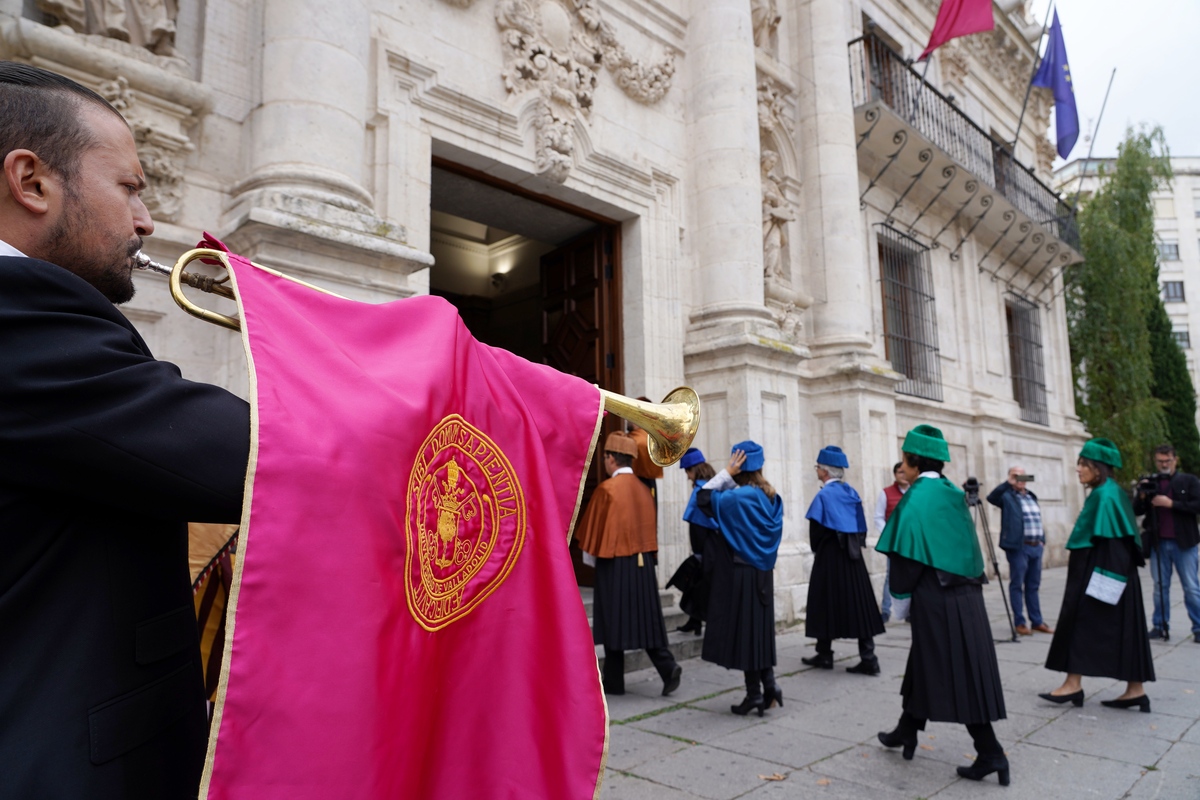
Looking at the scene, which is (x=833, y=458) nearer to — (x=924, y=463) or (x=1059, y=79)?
(x=924, y=463)

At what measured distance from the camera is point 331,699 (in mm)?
1098

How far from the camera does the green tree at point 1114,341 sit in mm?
19359

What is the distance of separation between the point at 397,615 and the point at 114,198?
2.58 feet

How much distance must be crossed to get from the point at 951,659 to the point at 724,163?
6.44 m

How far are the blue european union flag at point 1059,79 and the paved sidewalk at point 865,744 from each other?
42.9ft

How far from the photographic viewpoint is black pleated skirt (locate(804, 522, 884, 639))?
266 inches

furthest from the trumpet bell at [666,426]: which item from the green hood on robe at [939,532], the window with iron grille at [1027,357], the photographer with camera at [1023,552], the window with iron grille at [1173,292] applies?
the window with iron grille at [1173,292]

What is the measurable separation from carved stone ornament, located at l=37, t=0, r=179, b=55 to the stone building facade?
0.06ft

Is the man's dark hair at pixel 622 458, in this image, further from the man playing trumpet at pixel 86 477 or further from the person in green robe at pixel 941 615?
the man playing trumpet at pixel 86 477

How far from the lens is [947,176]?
44.1ft

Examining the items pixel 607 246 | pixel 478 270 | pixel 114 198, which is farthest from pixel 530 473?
pixel 478 270

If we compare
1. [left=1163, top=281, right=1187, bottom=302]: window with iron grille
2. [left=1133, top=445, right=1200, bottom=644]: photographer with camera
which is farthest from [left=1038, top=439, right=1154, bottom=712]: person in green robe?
[left=1163, top=281, right=1187, bottom=302]: window with iron grille

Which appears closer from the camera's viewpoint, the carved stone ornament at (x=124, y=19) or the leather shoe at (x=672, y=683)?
the carved stone ornament at (x=124, y=19)

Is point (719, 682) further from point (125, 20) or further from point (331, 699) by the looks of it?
point (125, 20)
